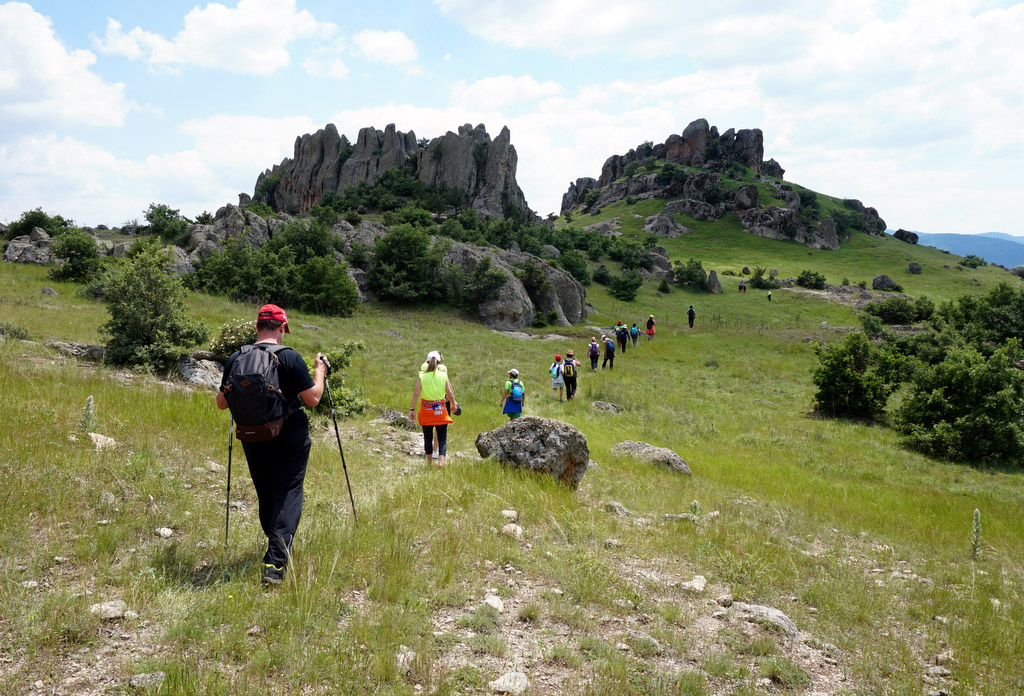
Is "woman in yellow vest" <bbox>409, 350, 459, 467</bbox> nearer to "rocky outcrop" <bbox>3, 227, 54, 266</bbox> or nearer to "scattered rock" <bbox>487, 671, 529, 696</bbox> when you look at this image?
"scattered rock" <bbox>487, 671, 529, 696</bbox>

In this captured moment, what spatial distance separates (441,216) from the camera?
297ft

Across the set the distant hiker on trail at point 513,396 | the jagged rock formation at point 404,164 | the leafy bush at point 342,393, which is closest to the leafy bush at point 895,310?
the distant hiker on trail at point 513,396

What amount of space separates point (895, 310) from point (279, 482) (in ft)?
212

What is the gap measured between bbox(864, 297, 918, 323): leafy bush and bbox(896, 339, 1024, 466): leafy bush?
40175 mm

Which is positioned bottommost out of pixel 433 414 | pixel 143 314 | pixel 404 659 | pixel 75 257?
pixel 404 659

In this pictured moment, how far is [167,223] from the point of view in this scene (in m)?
50.7

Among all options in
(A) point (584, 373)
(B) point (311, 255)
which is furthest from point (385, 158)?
(A) point (584, 373)

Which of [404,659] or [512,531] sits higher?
[404,659]

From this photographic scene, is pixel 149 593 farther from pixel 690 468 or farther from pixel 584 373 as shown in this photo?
pixel 584 373

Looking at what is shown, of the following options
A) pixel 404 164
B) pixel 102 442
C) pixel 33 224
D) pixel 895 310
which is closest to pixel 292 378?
pixel 102 442

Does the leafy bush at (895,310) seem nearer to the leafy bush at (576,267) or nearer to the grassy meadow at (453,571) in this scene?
the leafy bush at (576,267)

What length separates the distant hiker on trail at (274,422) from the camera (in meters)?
4.21

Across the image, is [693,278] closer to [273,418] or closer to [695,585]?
[695,585]

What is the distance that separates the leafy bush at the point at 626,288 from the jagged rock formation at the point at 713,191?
6073 cm
